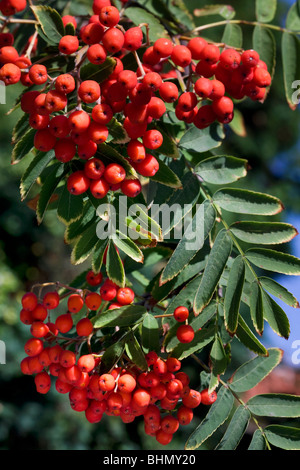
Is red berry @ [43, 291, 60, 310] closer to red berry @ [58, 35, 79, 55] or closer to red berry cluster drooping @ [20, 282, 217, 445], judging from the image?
red berry cluster drooping @ [20, 282, 217, 445]

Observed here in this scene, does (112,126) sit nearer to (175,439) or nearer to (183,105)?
(183,105)

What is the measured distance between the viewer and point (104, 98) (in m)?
0.82

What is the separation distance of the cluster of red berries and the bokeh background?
428 millimetres

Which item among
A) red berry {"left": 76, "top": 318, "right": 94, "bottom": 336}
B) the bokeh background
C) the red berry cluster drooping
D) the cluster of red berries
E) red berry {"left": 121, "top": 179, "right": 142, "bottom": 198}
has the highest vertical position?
the cluster of red berries

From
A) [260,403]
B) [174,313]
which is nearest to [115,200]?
[174,313]

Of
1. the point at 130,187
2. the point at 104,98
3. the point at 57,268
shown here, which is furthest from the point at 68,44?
the point at 57,268

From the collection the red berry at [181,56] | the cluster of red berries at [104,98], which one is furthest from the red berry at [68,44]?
the red berry at [181,56]

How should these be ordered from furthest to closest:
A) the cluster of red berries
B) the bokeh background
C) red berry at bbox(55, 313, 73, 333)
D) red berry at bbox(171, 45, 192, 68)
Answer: the bokeh background → red berry at bbox(55, 313, 73, 333) → red berry at bbox(171, 45, 192, 68) → the cluster of red berries

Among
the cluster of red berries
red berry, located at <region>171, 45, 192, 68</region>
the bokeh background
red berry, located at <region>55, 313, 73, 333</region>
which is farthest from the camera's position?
the bokeh background

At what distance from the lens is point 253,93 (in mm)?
967

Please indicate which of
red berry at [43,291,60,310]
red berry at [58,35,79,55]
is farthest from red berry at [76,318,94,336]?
red berry at [58,35,79,55]

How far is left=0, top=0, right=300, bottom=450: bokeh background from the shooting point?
3.38 meters
